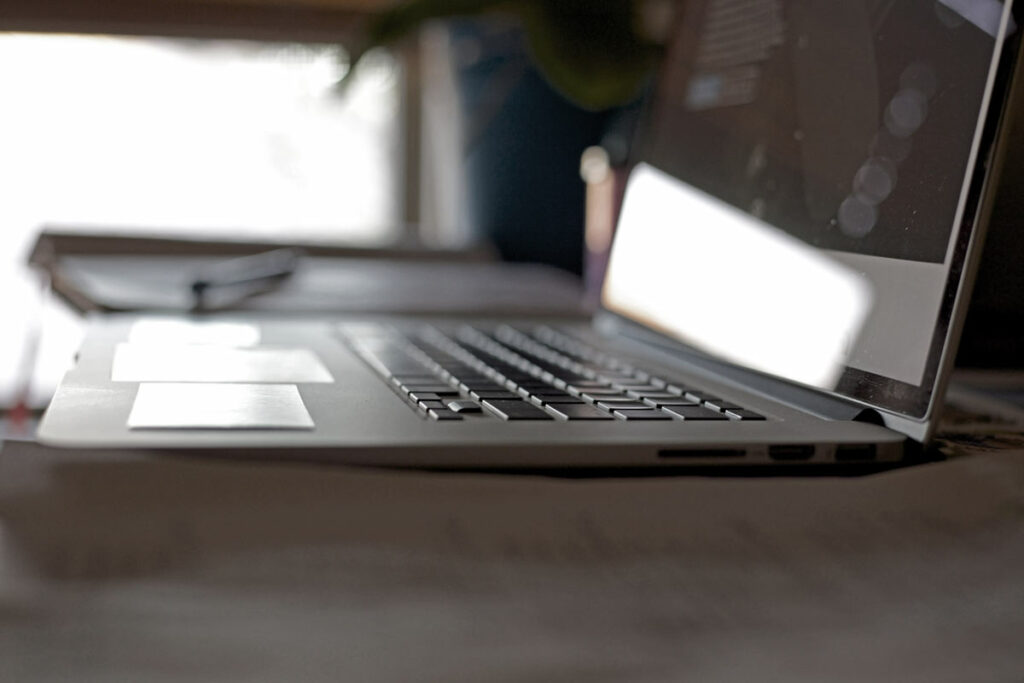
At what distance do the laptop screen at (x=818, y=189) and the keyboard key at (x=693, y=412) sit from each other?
0.07 meters

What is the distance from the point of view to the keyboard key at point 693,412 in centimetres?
44

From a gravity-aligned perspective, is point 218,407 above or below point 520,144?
below

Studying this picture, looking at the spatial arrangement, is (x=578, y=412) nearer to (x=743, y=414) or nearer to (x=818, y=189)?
(x=743, y=414)

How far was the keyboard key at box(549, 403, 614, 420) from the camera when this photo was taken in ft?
1.38

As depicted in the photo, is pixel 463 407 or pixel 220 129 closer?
pixel 463 407

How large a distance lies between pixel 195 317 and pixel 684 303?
1.16 ft

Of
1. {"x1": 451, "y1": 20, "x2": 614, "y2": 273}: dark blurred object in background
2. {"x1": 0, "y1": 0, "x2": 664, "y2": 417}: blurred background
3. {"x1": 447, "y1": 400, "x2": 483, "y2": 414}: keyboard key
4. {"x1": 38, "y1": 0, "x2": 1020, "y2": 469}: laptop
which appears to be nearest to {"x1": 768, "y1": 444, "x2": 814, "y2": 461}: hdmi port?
{"x1": 38, "y1": 0, "x2": 1020, "y2": 469}: laptop

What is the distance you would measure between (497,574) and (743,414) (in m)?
0.19

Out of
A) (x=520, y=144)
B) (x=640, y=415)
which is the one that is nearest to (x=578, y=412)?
(x=640, y=415)

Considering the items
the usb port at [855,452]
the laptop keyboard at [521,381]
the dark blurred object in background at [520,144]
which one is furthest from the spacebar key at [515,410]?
the dark blurred object in background at [520,144]

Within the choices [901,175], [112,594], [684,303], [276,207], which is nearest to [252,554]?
[112,594]

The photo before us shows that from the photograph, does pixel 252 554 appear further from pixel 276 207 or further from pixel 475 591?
pixel 276 207

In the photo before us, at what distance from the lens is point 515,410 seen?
1.40ft

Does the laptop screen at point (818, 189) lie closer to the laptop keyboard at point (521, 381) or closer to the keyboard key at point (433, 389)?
the laptop keyboard at point (521, 381)
